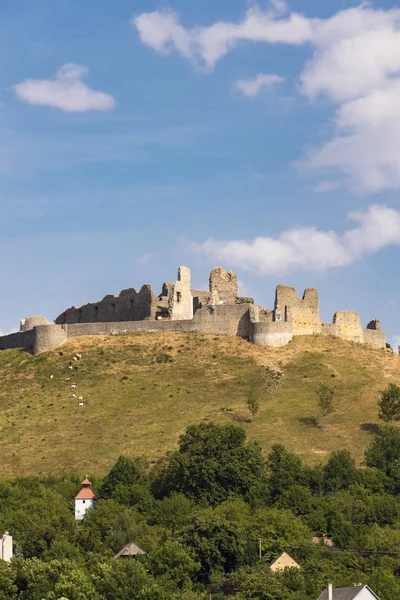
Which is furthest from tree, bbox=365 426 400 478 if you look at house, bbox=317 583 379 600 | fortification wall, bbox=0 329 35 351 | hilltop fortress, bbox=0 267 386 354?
fortification wall, bbox=0 329 35 351

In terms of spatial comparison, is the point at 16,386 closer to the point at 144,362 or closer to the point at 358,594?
the point at 144,362

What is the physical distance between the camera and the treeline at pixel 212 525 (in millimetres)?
70188

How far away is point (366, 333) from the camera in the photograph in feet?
401

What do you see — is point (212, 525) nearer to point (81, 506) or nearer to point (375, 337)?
point (81, 506)

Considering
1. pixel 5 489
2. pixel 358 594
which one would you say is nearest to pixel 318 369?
pixel 5 489

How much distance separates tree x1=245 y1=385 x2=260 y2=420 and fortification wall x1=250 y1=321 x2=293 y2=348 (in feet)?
29.9

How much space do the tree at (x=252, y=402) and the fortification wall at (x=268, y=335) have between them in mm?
9119

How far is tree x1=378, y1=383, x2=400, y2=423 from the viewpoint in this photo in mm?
101375

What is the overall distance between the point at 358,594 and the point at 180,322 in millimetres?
56549

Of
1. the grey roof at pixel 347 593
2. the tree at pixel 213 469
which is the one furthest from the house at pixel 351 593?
the tree at pixel 213 469

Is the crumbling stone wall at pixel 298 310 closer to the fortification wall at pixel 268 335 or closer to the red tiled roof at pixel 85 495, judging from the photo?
the fortification wall at pixel 268 335

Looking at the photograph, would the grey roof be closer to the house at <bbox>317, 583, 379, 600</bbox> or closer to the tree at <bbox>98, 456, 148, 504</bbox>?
the house at <bbox>317, 583, 379, 600</bbox>

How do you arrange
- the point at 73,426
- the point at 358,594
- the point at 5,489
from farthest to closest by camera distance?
the point at 73,426, the point at 5,489, the point at 358,594

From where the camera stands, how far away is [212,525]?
79.4 meters
